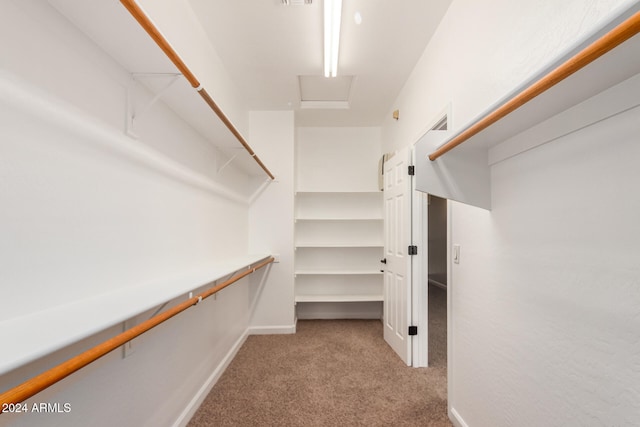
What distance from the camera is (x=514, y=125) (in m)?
1.10

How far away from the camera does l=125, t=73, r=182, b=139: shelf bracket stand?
4.09 ft

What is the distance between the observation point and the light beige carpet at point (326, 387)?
1877mm

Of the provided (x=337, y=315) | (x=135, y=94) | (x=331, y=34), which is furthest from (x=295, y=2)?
(x=337, y=315)

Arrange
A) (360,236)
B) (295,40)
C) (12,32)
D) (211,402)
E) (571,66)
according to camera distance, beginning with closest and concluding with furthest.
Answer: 1. (571,66)
2. (12,32)
3. (211,402)
4. (295,40)
5. (360,236)

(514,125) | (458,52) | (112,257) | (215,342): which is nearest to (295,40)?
(458,52)

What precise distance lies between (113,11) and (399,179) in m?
2.48

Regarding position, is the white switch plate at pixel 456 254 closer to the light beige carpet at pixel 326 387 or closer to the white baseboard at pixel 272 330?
the light beige carpet at pixel 326 387

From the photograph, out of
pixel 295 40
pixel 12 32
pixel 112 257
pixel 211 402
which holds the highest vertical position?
pixel 295 40

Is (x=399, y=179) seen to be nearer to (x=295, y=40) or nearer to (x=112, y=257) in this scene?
(x=295, y=40)

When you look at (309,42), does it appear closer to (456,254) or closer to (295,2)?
(295,2)

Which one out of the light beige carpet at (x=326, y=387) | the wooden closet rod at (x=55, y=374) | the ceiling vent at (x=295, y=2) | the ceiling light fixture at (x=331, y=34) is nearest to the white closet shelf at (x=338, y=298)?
the light beige carpet at (x=326, y=387)

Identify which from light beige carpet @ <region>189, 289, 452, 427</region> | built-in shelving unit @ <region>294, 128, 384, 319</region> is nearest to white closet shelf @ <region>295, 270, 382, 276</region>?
built-in shelving unit @ <region>294, 128, 384, 319</region>

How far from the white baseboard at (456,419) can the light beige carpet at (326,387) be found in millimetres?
46

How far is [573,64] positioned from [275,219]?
10.4 feet
